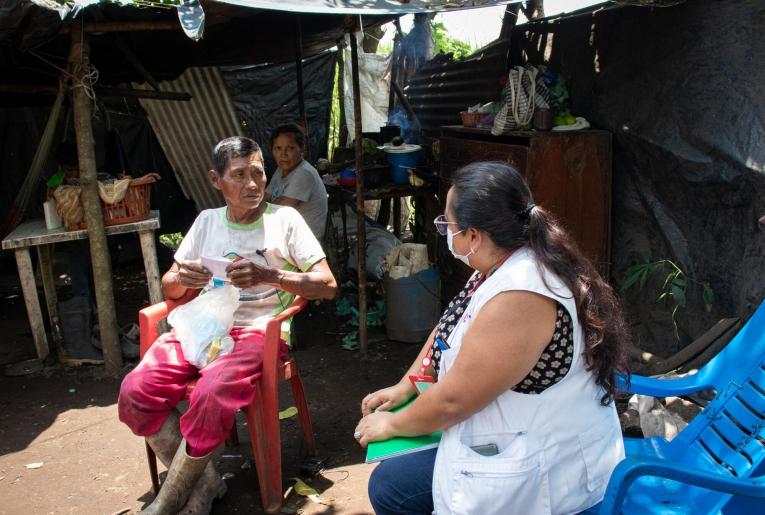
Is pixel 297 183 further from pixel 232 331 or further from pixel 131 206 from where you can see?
pixel 232 331

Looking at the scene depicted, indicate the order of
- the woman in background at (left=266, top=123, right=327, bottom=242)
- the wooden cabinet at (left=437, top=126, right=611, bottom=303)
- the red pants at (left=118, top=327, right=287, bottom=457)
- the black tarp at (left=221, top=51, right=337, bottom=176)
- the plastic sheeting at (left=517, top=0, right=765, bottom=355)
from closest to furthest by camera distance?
the red pants at (left=118, top=327, right=287, bottom=457) → the plastic sheeting at (left=517, top=0, right=765, bottom=355) → the wooden cabinet at (left=437, top=126, right=611, bottom=303) → the woman in background at (left=266, top=123, right=327, bottom=242) → the black tarp at (left=221, top=51, right=337, bottom=176)

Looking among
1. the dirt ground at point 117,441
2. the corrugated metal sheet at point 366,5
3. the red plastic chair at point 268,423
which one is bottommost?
the dirt ground at point 117,441

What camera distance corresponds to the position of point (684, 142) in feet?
12.2

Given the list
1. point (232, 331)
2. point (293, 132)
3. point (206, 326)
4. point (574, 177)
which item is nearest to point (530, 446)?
point (206, 326)

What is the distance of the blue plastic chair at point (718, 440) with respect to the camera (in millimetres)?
1981

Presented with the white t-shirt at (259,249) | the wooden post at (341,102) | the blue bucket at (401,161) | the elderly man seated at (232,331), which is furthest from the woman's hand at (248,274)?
the wooden post at (341,102)

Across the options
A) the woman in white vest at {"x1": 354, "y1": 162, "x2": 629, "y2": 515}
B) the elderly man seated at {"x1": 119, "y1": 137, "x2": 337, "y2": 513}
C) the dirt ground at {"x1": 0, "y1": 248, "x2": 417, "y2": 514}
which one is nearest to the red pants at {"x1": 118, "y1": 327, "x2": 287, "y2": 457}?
the elderly man seated at {"x1": 119, "y1": 137, "x2": 337, "y2": 513}

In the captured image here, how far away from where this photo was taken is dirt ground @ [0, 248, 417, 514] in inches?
125

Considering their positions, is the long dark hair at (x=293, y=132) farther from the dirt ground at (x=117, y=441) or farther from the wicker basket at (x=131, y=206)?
the dirt ground at (x=117, y=441)

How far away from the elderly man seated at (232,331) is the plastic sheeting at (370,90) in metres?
6.33

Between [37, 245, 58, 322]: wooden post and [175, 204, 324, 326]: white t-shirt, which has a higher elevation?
[175, 204, 324, 326]: white t-shirt

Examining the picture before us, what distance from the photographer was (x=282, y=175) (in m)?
5.33

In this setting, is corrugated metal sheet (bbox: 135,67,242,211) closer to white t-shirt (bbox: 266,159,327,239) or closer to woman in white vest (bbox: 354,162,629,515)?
white t-shirt (bbox: 266,159,327,239)

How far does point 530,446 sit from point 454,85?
5.41 m
